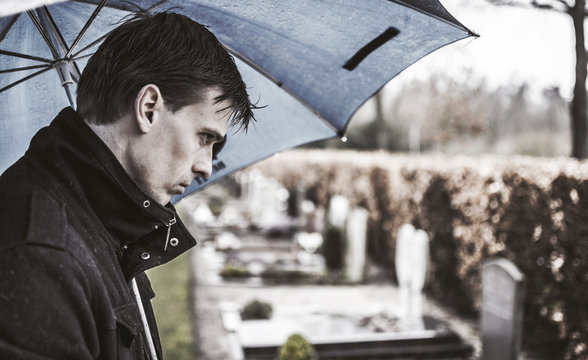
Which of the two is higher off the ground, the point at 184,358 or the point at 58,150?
the point at 58,150

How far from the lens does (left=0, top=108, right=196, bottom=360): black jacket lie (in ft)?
3.50

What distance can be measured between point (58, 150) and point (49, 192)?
5.1 inches

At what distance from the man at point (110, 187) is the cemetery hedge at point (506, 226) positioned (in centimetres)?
630

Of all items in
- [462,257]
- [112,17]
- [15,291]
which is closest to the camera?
[15,291]

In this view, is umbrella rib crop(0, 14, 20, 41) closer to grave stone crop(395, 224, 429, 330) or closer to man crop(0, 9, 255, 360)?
man crop(0, 9, 255, 360)

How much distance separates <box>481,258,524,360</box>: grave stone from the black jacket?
5.65 m

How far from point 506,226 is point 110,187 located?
25.5 feet

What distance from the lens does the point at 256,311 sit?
8.11 meters

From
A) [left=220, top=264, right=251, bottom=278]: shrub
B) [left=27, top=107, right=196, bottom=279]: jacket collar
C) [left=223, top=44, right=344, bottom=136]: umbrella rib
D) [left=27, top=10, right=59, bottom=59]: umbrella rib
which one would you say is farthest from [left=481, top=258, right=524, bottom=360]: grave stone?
[left=27, top=107, right=196, bottom=279]: jacket collar

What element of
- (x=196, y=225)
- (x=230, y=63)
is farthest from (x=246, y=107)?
(x=196, y=225)

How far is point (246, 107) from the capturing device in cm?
164

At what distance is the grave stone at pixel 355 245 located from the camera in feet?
36.6

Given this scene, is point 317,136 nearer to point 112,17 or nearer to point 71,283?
point 112,17

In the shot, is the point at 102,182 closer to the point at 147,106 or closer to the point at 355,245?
the point at 147,106
